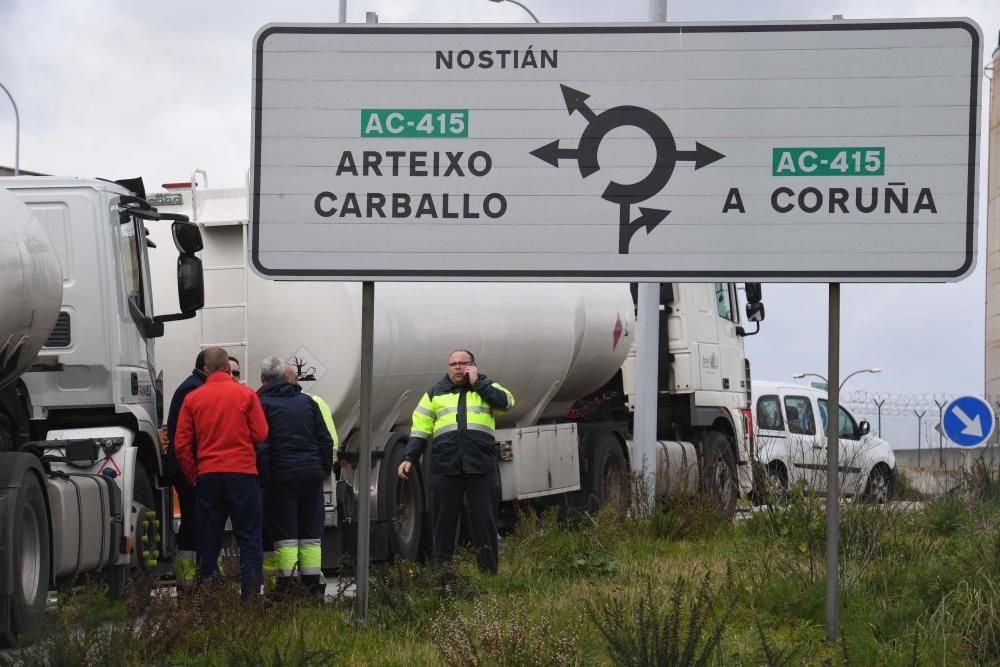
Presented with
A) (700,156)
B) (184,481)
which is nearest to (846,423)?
(184,481)

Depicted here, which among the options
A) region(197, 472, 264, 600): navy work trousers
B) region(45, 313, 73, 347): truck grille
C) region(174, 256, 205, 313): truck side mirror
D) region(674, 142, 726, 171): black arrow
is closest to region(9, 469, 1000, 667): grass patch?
region(197, 472, 264, 600): navy work trousers

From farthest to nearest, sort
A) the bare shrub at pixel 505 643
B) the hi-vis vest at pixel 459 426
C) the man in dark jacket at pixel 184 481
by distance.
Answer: the man in dark jacket at pixel 184 481
the hi-vis vest at pixel 459 426
the bare shrub at pixel 505 643

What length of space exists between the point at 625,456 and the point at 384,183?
10844mm

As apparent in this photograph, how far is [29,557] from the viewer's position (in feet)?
29.1

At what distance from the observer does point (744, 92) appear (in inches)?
293

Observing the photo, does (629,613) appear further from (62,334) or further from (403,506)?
(403,506)

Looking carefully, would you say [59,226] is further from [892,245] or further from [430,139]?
[892,245]

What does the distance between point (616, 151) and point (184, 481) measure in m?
4.93

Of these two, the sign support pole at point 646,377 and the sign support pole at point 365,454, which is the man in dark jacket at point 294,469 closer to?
the sign support pole at point 365,454

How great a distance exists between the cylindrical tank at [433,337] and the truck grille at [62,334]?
2.19m


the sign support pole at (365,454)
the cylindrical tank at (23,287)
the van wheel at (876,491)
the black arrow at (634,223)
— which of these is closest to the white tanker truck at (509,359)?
the van wheel at (876,491)

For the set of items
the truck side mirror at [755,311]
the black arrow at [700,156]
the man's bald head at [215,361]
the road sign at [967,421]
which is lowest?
the road sign at [967,421]

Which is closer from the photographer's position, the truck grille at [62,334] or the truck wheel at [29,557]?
the truck wheel at [29,557]

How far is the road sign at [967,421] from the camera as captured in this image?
1794 centimetres
